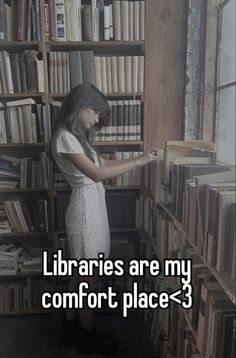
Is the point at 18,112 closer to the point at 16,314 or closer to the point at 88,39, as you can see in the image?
the point at 88,39

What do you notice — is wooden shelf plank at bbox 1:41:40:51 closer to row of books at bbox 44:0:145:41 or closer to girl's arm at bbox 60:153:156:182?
row of books at bbox 44:0:145:41

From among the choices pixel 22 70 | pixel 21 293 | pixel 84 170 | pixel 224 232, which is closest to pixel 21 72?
pixel 22 70

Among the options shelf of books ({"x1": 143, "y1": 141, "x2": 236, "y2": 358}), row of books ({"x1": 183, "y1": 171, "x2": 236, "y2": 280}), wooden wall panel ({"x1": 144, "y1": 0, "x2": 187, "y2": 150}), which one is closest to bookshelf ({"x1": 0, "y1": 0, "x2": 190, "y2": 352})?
wooden wall panel ({"x1": 144, "y1": 0, "x2": 187, "y2": 150})

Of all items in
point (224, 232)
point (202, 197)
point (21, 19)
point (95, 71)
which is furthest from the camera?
point (95, 71)

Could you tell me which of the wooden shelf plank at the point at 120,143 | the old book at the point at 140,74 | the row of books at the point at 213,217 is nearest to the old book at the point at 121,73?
the old book at the point at 140,74

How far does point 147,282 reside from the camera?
2232mm

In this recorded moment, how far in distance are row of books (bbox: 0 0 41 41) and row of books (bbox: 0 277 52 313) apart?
1.54m

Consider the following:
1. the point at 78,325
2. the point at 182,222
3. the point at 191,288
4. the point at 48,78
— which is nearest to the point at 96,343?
the point at 78,325

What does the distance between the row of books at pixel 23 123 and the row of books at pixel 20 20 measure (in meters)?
0.37

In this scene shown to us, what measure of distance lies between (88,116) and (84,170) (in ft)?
0.94

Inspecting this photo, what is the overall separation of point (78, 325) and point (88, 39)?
1.69 metres

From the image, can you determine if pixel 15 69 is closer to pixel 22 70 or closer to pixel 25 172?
pixel 22 70

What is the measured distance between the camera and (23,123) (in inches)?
85.7

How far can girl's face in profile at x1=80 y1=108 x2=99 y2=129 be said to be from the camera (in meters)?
1.72
